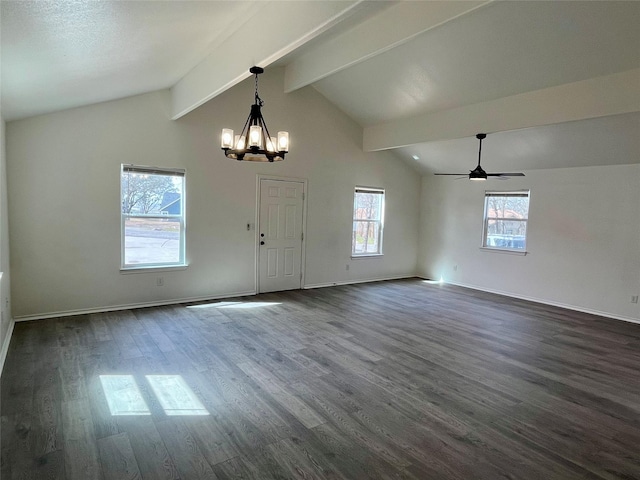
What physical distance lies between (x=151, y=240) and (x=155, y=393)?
2.95 metres

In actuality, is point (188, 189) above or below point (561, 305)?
above

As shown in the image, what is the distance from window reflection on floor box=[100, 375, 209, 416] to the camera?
9.07 feet

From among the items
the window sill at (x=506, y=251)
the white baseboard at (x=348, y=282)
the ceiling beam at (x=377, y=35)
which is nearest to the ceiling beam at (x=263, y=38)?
the ceiling beam at (x=377, y=35)

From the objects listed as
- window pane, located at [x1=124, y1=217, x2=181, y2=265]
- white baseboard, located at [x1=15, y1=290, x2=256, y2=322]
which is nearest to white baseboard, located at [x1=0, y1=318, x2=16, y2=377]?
white baseboard, located at [x1=15, y1=290, x2=256, y2=322]

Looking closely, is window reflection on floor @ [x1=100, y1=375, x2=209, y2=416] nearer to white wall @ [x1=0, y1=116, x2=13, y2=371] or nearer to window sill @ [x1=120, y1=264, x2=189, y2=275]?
white wall @ [x1=0, y1=116, x2=13, y2=371]

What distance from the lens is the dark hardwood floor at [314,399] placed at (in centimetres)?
226

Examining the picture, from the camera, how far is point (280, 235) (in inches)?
262

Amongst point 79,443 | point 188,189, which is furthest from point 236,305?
point 79,443

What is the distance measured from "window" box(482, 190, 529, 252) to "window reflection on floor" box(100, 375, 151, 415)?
6558 millimetres

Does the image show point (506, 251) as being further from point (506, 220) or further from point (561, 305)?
point (561, 305)

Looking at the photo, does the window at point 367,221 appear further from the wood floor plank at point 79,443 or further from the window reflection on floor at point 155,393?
the wood floor plank at point 79,443

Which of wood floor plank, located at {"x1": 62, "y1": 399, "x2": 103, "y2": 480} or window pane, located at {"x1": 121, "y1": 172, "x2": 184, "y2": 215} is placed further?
window pane, located at {"x1": 121, "y1": 172, "x2": 184, "y2": 215}

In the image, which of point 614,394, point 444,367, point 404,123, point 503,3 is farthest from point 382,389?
point 404,123

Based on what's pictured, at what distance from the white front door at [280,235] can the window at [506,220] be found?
3.74 metres
